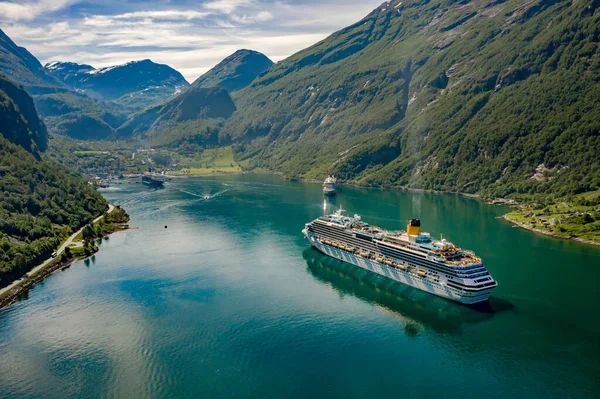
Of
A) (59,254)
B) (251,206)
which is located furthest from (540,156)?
(59,254)

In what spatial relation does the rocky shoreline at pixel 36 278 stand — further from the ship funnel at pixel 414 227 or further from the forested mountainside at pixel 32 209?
the ship funnel at pixel 414 227

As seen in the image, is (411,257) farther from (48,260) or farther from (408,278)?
(48,260)

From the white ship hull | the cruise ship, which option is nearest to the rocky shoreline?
the cruise ship

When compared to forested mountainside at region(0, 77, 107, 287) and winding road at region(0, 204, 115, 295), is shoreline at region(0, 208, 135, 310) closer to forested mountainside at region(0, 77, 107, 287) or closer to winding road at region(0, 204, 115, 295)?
winding road at region(0, 204, 115, 295)

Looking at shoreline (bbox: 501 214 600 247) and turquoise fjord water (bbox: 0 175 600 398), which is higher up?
shoreline (bbox: 501 214 600 247)

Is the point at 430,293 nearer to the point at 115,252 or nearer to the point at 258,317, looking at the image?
the point at 258,317
